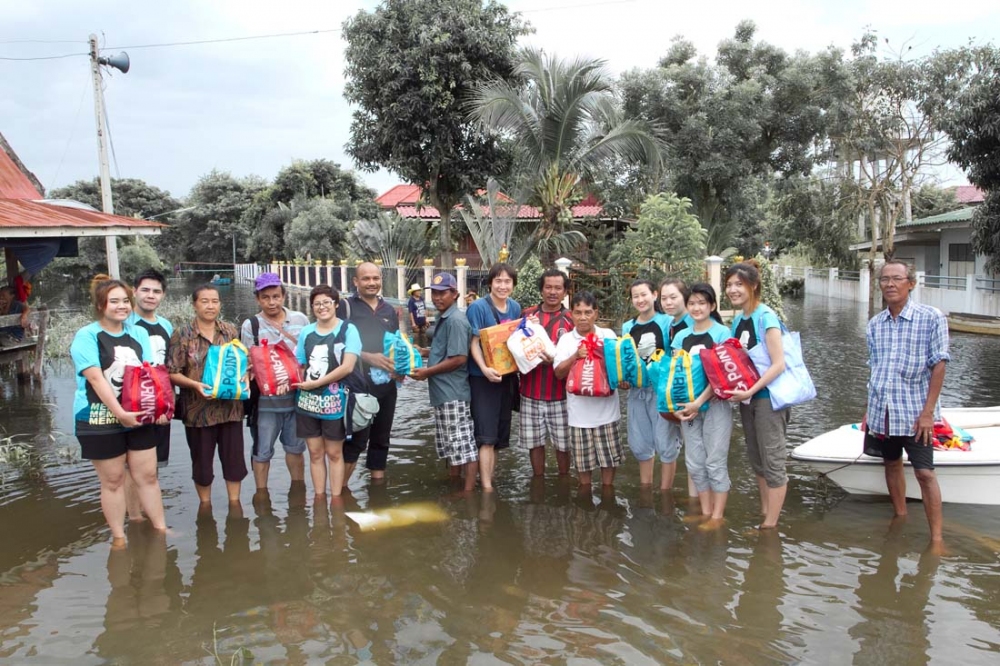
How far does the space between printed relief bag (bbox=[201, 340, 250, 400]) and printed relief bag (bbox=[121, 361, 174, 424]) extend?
1.03ft

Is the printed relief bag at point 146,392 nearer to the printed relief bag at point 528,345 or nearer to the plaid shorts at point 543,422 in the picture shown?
the printed relief bag at point 528,345

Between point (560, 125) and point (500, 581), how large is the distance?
44.6 ft

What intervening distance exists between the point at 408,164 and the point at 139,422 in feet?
55.0

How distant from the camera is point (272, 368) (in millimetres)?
4785

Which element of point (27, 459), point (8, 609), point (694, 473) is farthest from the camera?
point (27, 459)

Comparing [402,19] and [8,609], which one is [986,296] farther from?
[8,609]

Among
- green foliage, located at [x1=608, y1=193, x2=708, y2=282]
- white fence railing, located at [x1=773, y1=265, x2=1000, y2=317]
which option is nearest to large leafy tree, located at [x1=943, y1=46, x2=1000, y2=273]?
white fence railing, located at [x1=773, y1=265, x2=1000, y2=317]

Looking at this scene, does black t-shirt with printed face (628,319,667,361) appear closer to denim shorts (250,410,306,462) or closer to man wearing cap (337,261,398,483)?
man wearing cap (337,261,398,483)

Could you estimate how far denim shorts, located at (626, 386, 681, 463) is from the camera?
516 cm

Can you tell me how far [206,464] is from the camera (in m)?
4.99

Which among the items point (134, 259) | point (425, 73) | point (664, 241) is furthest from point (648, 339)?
point (134, 259)

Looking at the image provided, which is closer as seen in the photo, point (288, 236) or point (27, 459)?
point (27, 459)

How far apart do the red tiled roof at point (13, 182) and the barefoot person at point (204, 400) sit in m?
8.99

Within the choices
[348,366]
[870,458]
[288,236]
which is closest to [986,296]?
[870,458]
